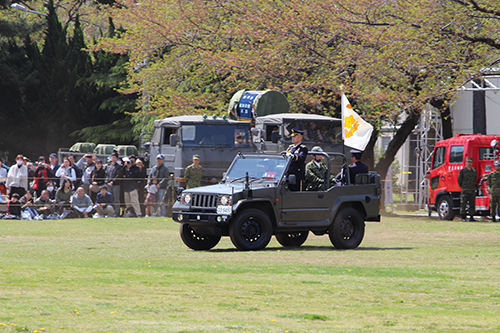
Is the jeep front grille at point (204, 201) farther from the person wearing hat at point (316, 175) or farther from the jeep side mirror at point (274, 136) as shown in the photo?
the jeep side mirror at point (274, 136)

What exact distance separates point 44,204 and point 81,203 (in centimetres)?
106

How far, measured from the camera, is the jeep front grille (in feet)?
45.6

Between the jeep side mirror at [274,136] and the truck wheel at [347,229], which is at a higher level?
the jeep side mirror at [274,136]

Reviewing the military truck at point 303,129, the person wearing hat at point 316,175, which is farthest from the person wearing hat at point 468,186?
the person wearing hat at point 316,175

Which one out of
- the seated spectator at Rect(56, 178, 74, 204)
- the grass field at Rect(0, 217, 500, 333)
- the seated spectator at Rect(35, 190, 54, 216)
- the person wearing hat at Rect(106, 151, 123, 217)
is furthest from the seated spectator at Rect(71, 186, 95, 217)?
the grass field at Rect(0, 217, 500, 333)

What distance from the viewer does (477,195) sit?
25.5 m

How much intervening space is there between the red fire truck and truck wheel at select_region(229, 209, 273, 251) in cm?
1315

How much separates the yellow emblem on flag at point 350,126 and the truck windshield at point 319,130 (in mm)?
4352

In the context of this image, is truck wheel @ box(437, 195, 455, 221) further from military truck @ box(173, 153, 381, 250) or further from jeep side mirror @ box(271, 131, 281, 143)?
military truck @ box(173, 153, 381, 250)

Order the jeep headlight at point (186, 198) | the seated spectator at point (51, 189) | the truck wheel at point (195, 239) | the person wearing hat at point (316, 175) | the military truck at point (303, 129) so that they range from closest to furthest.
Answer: the jeep headlight at point (186, 198) < the truck wheel at point (195, 239) < the person wearing hat at point (316, 175) < the seated spectator at point (51, 189) < the military truck at point (303, 129)

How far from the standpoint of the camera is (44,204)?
74.2 feet

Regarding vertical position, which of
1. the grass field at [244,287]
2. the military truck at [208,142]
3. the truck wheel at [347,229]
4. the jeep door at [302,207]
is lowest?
the grass field at [244,287]

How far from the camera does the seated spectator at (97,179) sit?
2353 centimetres

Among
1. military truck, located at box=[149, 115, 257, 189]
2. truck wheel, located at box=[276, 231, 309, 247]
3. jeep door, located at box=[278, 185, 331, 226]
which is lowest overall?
truck wheel, located at box=[276, 231, 309, 247]
